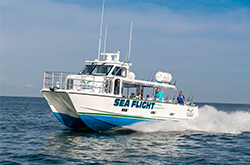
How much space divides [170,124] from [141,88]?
2632 mm

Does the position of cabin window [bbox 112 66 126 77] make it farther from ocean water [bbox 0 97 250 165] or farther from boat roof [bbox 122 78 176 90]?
ocean water [bbox 0 97 250 165]

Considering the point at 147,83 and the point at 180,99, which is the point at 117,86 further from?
the point at 180,99

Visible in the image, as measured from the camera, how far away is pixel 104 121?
42.7 feet

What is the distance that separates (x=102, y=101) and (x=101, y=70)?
2.75 m

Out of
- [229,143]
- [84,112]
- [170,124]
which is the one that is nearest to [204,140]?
[229,143]

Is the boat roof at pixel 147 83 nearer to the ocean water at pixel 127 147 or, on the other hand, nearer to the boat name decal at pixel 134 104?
the boat name decal at pixel 134 104

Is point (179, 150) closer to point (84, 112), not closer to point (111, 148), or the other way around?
point (111, 148)

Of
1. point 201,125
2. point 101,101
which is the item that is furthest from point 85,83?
point 201,125

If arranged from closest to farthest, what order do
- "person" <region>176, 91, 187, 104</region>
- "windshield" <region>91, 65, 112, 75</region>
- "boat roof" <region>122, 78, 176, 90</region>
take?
"boat roof" <region>122, 78, 176, 90</region>, "windshield" <region>91, 65, 112, 75</region>, "person" <region>176, 91, 187, 104</region>

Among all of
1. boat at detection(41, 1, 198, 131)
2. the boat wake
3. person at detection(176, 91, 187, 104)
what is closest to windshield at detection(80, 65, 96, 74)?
boat at detection(41, 1, 198, 131)

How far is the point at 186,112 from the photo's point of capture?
663 inches

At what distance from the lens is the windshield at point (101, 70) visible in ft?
48.3

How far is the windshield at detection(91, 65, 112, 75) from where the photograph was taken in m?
14.7

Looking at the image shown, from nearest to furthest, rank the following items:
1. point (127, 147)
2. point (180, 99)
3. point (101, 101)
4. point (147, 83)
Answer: point (127, 147), point (101, 101), point (147, 83), point (180, 99)
